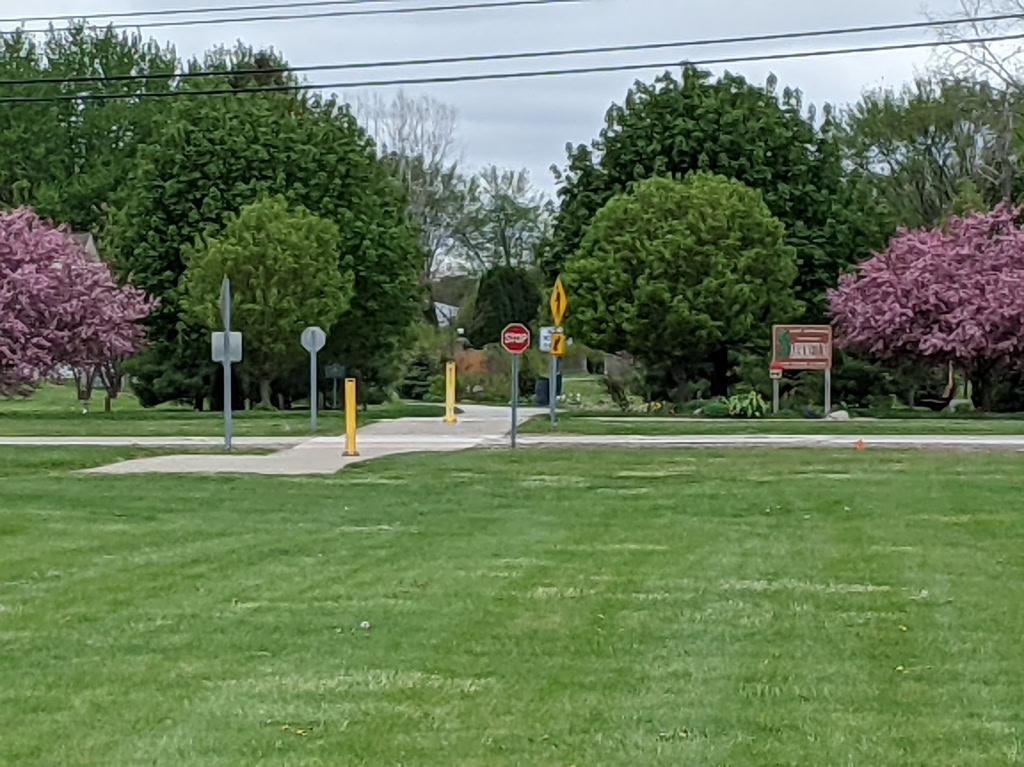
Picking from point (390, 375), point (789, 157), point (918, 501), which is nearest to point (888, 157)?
point (789, 157)

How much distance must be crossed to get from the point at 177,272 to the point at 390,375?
22.4 feet

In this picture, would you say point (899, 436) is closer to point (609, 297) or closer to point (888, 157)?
point (609, 297)

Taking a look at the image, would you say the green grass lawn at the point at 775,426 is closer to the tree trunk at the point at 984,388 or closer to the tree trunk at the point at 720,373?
the tree trunk at the point at 984,388

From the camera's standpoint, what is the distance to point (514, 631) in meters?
8.43

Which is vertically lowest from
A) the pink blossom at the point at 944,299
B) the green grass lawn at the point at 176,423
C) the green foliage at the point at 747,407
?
the green grass lawn at the point at 176,423

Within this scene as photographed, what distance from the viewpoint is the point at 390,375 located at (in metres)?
44.6

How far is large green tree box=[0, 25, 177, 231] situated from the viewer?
216ft

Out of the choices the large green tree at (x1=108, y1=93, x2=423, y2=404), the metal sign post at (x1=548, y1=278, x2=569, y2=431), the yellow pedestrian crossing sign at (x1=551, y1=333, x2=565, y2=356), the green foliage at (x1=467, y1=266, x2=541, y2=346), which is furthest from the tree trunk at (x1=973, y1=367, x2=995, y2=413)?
the green foliage at (x1=467, y1=266, x2=541, y2=346)

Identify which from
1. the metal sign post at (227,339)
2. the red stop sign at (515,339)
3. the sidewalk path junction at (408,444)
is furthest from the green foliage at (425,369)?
the red stop sign at (515,339)

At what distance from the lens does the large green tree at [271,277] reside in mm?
36062

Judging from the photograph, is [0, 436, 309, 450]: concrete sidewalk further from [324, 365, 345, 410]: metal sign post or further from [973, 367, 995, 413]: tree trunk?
[973, 367, 995, 413]: tree trunk

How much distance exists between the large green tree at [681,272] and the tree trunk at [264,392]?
8441mm

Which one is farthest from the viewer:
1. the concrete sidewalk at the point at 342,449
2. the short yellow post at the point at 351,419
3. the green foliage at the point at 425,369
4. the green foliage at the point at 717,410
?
the green foliage at the point at 425,369

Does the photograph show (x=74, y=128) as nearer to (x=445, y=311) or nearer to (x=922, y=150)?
(x=445, y=311)
